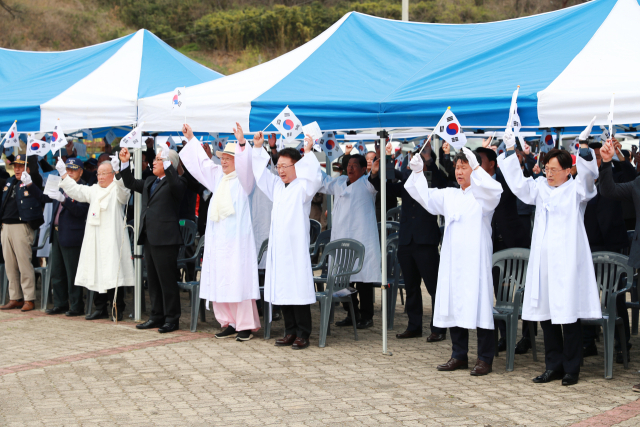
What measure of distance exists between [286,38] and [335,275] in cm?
3418

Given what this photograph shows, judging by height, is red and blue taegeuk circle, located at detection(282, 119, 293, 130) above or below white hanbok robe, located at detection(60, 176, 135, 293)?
above

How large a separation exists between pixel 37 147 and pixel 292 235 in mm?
3324

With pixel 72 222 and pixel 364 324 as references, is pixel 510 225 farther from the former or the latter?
pixel 72 222

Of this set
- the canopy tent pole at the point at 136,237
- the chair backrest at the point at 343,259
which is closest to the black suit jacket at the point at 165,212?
the canopy tent pole at the point at 136,237

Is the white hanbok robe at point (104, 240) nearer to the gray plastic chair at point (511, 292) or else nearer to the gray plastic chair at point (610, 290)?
the gray plastic chair at point (511, 292)

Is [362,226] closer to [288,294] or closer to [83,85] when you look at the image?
[288,294]

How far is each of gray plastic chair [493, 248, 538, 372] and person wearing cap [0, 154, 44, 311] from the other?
5.64 m

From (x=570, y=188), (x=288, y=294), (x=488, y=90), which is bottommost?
(x=288, y=294)

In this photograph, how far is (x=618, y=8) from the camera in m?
6.20

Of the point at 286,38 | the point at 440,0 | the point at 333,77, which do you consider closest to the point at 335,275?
the point at 333,77

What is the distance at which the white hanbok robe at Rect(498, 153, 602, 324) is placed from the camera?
5.36 m

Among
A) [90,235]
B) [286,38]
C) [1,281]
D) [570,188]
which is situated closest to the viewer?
[570,188]

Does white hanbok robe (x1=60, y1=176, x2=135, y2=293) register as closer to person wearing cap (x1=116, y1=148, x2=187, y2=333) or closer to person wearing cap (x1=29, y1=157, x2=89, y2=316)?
person wearing cap (x1=29, y1=157, x2=89, y2=316)

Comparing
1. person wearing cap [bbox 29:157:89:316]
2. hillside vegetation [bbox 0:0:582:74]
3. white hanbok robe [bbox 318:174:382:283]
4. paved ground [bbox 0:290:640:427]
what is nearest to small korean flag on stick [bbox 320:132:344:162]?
white hanbok robe [bbox 318:174:382:283]
